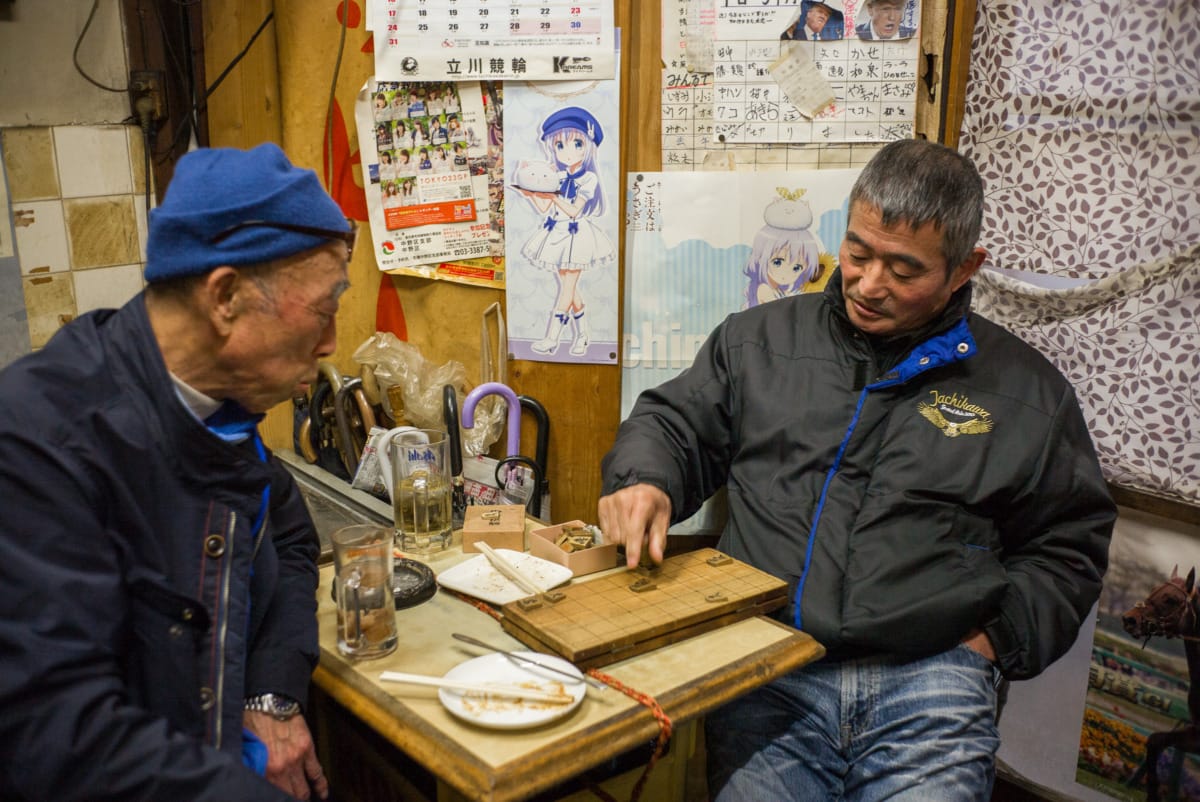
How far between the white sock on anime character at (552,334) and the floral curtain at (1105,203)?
1.05 m

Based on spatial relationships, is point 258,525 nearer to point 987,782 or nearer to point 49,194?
point 987,782

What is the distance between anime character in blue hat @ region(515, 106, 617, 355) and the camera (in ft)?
7.96

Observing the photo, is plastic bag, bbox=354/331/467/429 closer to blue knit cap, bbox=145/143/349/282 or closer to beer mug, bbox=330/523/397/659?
beer mug, bbox=330/523/397/659

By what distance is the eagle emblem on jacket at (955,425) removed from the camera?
1865 mm

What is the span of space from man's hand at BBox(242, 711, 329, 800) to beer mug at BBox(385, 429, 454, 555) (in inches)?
20.5

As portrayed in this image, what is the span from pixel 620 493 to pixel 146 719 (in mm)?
911

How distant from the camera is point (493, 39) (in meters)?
2.40

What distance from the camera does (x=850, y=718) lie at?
180cm

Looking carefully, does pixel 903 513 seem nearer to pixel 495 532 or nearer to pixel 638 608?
pixel 638 608

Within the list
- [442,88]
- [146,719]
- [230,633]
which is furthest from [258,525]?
[442,88]

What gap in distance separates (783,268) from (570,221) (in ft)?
1.80

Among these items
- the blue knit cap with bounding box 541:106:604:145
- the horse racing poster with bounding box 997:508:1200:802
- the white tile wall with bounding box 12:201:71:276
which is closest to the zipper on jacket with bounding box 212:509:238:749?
the blue knit cap with bounding box 541:106:604:145

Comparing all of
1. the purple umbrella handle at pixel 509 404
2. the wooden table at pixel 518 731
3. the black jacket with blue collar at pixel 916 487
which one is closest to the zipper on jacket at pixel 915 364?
the black jacket with blue collar at pixel 916 487

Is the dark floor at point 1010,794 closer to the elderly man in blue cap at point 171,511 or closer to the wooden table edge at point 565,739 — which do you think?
the wooden table edge at point 565,739
